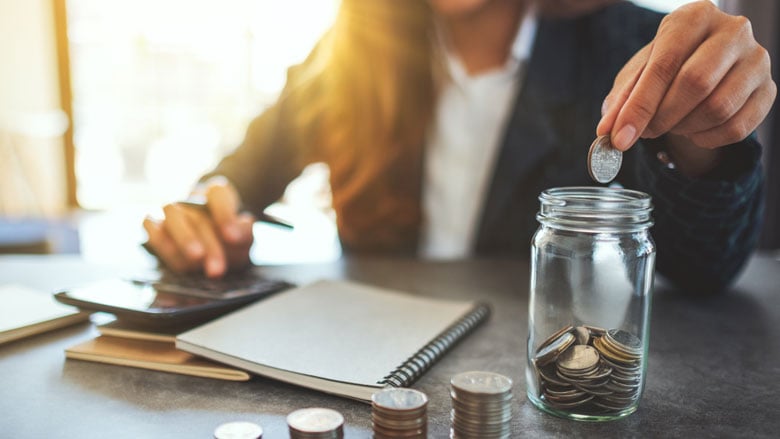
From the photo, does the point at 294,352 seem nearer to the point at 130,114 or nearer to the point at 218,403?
the point at 218,403

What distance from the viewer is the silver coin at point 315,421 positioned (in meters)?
0.51

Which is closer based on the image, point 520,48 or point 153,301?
point 153,301

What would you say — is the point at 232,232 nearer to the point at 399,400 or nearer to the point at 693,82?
the point at 399,400

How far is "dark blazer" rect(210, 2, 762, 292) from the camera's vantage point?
1.02m

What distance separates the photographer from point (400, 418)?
1.66 feet

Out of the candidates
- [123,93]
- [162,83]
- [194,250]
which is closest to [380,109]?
[194,250]

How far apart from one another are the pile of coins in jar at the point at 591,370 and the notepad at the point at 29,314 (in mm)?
674

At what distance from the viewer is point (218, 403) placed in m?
0.63

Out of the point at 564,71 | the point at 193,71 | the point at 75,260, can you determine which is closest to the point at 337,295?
the point at 75,260

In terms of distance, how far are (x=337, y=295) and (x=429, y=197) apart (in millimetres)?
798

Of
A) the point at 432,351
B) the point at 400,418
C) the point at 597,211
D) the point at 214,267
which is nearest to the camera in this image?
the point at 400,418

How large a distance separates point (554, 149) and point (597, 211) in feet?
2.76

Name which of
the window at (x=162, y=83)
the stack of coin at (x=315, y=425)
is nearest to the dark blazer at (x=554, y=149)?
the stack of coin at (x=315, y=425)

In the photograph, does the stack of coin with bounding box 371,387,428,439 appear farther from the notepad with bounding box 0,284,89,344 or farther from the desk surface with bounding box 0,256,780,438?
the notepad with bounding box 0,284,89,344
